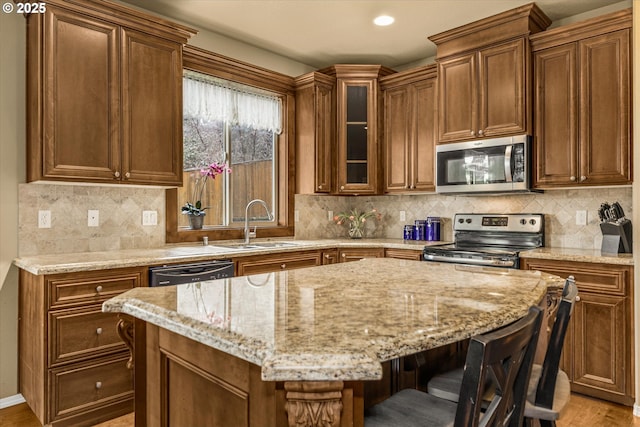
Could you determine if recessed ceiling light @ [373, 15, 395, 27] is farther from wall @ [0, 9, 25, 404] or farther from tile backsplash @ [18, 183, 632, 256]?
wall @ [0, 9, 25, 404]

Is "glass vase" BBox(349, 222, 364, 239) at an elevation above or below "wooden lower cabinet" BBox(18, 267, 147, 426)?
above

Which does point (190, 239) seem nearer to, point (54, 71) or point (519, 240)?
point (54, 71)

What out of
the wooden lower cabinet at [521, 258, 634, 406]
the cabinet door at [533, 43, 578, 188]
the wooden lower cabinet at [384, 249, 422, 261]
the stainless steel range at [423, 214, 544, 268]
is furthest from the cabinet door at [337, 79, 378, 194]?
the wooden lower cabinet at [521, 258, 634, 406]

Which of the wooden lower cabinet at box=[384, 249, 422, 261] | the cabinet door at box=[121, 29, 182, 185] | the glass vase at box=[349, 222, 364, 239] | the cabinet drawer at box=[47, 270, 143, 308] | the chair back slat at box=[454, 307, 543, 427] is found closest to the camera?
the chair back slat at box=[454, 307, 543, 427]

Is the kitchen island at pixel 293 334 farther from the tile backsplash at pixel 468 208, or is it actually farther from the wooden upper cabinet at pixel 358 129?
the wooden upper cabinet at pixel 358 129

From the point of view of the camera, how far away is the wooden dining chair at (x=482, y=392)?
80cm

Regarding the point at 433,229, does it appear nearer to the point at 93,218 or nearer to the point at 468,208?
the point at 468,208

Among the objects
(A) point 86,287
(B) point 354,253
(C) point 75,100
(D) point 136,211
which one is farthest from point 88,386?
(B) point 354,253

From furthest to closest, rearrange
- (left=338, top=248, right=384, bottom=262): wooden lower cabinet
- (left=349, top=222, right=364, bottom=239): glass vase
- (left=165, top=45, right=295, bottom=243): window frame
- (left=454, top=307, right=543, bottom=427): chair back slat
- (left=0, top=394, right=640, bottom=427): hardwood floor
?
1. (left=349, top=222, right=364, bottom=239): glass vase
2. (left=338, top=248, right=384, bottom=262): wooden lower cabinet
3. (left=165, top=45, right=295, bottom=243): window frame
4. (left=0, top=394, right=640, bottom=427): hardwood floor
5. (left=454, top=307, right=543, bottom=427): chair back slat

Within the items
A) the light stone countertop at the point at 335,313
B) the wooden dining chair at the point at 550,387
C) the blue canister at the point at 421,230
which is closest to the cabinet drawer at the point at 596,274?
the light stone countertop at the point at 335,313

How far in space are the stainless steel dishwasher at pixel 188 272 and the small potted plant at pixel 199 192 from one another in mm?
658

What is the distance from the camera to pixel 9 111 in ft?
8.72

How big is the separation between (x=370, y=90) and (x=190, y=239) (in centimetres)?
228

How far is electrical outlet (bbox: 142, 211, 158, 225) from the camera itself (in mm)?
3266
